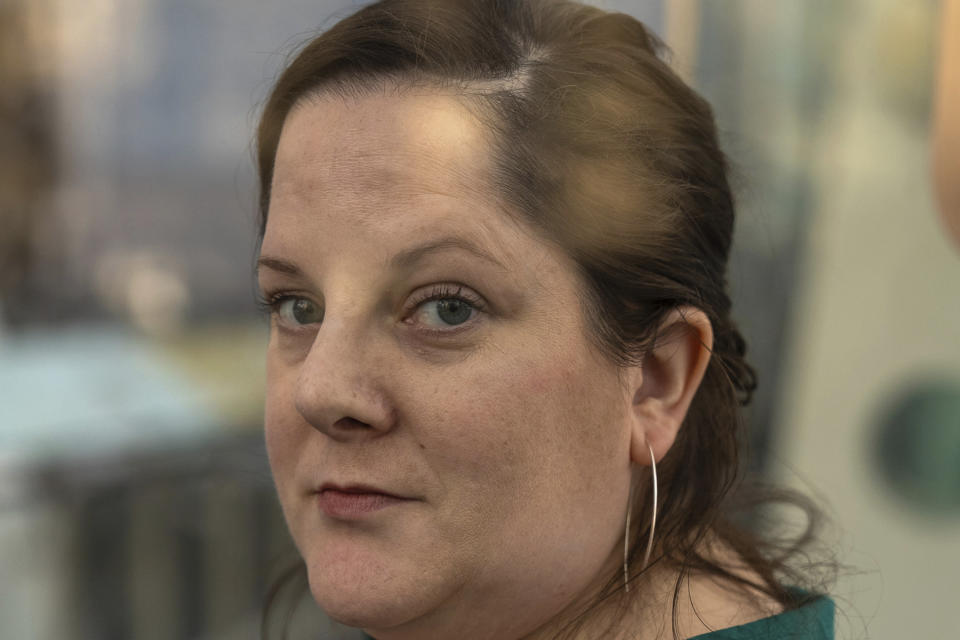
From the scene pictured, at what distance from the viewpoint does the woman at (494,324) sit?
4.13 feet

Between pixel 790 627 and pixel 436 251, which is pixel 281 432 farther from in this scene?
pixel 790 627

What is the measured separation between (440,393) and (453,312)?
96mm

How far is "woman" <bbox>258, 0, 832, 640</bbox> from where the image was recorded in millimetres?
1259

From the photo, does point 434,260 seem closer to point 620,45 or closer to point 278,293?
point 278,293

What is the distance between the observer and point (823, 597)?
1.49 meters

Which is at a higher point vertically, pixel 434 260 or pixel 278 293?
pixel 434 260

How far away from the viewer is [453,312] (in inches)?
50.3

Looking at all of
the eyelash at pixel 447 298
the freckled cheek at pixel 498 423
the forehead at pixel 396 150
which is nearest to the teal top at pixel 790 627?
the freckled cheek at pixel 498 423

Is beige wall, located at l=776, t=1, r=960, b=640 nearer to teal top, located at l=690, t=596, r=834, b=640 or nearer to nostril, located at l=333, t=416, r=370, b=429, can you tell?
teal top, located at l=690, t=596, r=834, b=640

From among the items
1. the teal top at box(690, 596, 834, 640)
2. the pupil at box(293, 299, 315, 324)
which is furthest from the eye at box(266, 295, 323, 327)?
the teal top at box(690, 596, 834, 640)

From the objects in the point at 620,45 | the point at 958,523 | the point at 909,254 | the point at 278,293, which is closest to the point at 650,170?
the point at 620,45

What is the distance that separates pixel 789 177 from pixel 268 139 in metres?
2.09

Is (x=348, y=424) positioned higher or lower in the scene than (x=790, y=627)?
higher

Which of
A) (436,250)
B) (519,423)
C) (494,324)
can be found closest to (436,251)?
(436,250)
